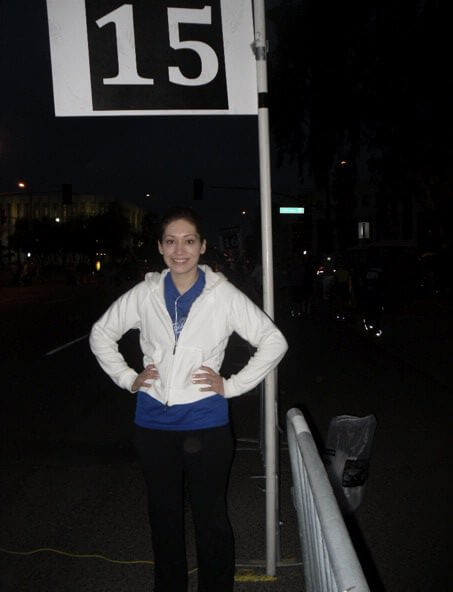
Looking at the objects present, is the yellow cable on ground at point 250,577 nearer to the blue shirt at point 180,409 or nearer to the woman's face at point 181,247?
the blue shirt at point 180,409

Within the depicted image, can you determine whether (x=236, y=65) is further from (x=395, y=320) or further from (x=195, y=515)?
(x=395, y=320)

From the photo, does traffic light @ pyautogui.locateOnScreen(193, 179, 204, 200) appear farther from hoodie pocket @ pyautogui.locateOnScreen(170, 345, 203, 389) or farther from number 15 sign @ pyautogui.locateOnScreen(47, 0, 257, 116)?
hoodie pocket @ pyautogui.locateOnScreen(170, 345, 203, 389)

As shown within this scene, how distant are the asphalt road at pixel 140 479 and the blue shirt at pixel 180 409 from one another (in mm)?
1270

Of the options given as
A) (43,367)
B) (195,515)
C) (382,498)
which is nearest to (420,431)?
(382,498)

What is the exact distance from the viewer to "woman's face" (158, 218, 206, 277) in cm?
328

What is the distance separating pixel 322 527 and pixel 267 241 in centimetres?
211

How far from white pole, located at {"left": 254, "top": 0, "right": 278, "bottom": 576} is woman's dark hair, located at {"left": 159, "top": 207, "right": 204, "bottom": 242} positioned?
526mm

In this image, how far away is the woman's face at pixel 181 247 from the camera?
3283 mm

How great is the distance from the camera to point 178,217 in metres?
3.32

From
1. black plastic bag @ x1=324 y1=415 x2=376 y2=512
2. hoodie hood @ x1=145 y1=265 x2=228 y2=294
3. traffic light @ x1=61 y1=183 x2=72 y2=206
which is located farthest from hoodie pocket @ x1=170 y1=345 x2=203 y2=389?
traffic light @ x1=61 y1=183 x2=72 y2=206

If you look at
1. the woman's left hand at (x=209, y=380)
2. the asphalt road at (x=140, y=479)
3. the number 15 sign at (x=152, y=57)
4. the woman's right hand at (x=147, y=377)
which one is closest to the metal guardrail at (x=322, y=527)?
the woman's left hand at (x=209, y=380)

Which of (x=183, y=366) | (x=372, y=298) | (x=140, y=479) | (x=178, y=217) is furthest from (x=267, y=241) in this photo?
(x=372, y=298)

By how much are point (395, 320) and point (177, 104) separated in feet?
53.2

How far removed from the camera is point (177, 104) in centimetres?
372
